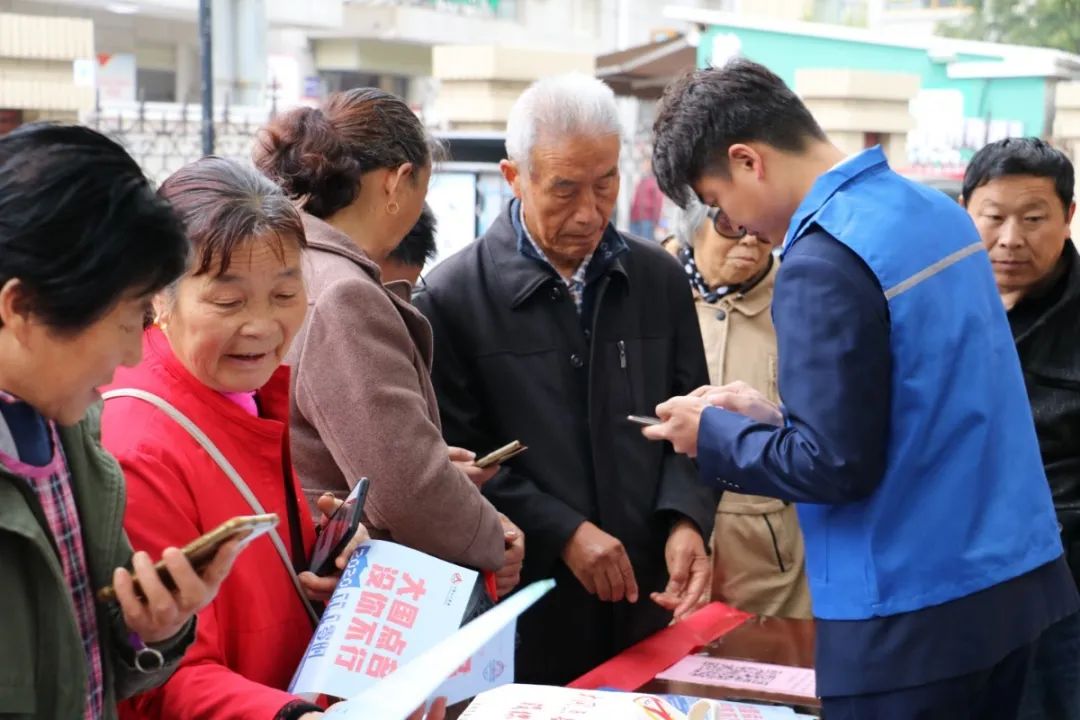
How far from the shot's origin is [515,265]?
244cm

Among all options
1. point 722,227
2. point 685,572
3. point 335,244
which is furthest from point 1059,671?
point 335,244

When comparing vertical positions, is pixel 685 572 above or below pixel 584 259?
below

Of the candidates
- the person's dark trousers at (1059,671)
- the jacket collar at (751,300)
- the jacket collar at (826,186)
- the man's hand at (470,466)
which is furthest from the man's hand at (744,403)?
the jacket collar at (751,300)

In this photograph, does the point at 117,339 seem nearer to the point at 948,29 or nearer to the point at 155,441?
the point at 155,441

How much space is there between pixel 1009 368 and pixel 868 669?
48cm

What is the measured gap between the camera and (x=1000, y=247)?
2.63m

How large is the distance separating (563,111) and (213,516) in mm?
1212

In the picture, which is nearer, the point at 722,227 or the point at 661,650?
the point at 661,650

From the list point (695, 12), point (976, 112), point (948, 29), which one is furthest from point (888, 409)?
point (948, 29)

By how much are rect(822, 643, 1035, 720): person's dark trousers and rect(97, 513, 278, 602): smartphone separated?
97 centimetres

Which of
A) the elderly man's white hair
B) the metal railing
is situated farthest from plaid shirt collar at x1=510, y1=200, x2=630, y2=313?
the metal railing

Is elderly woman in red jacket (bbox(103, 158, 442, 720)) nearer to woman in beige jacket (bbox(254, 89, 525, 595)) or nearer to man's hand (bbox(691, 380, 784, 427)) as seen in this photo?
woman in beige jacket (bbox(254, 89, 525, 595))

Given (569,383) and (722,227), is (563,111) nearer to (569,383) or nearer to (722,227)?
(569,383)

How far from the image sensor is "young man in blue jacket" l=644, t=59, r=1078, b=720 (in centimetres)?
171
